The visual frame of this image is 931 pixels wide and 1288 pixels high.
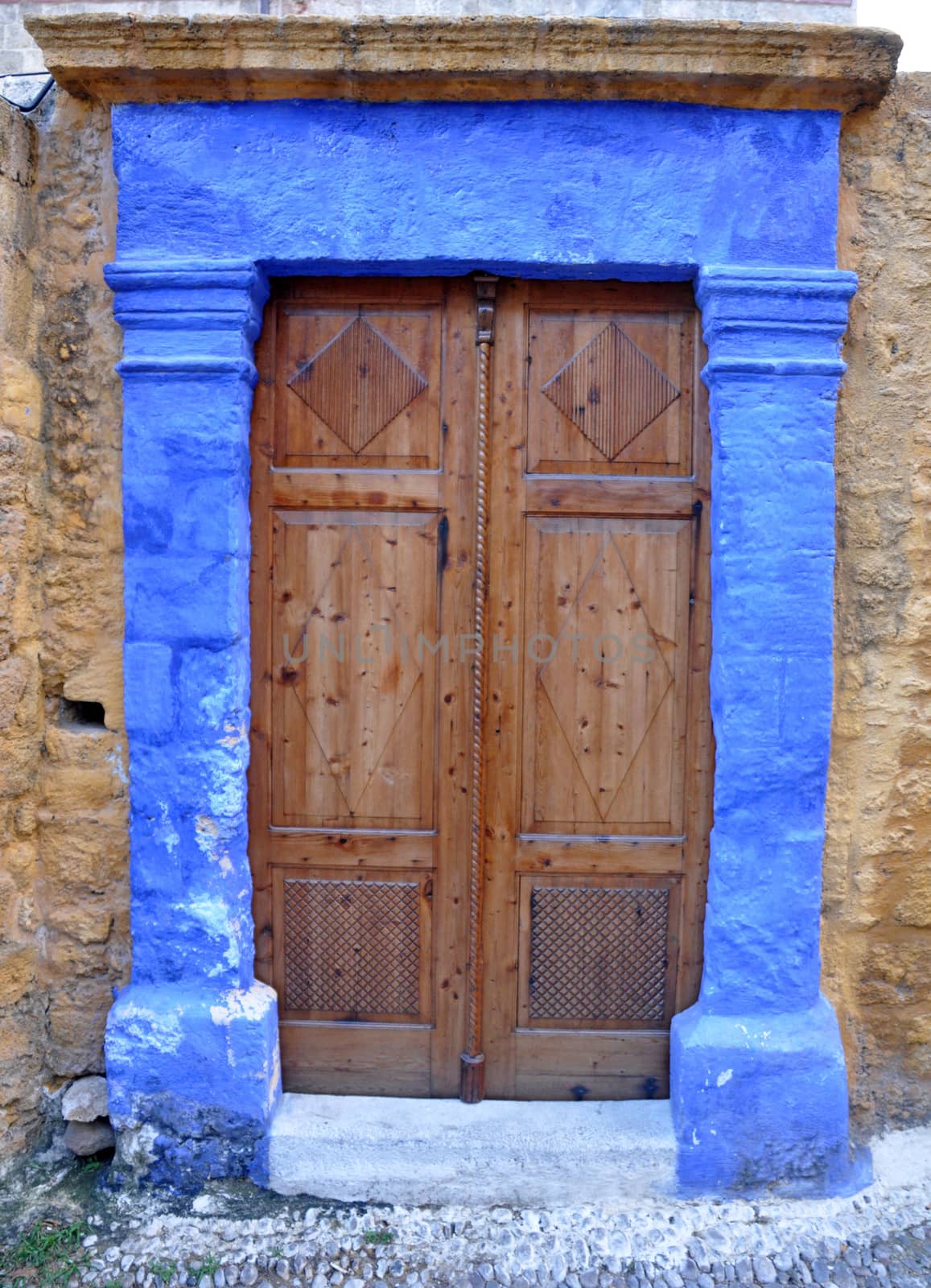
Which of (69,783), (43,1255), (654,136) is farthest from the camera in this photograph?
(69,783)

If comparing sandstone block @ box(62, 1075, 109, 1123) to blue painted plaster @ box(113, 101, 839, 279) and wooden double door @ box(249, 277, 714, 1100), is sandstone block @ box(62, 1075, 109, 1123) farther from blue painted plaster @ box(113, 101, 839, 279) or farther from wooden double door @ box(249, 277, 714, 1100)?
blue painted plaster @ box(113, 101, 839, 279)

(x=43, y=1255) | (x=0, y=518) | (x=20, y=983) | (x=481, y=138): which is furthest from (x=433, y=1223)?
(x=481, y=138)

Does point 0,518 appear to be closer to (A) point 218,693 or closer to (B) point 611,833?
(A) point 218,693

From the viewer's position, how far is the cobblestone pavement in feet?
7.30

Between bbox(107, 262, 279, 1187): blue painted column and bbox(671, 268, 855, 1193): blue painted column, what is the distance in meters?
1.33

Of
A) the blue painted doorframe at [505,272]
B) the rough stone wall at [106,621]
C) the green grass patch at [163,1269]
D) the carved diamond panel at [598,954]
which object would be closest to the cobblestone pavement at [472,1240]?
the green grass patch at [163,1269]

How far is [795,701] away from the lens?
2.47 metres

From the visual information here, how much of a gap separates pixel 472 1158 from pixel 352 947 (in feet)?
2.23

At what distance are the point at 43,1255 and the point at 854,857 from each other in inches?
97.0

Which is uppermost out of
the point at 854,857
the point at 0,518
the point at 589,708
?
the point at 0,518

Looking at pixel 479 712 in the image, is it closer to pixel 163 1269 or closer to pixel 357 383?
pixel 357 383

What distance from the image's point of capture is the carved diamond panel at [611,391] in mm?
2609

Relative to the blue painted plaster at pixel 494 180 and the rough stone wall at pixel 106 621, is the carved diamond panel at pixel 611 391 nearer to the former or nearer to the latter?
the blue painted plaster at pixel 494 180

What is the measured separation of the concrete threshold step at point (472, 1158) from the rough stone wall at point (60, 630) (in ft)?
2.39
